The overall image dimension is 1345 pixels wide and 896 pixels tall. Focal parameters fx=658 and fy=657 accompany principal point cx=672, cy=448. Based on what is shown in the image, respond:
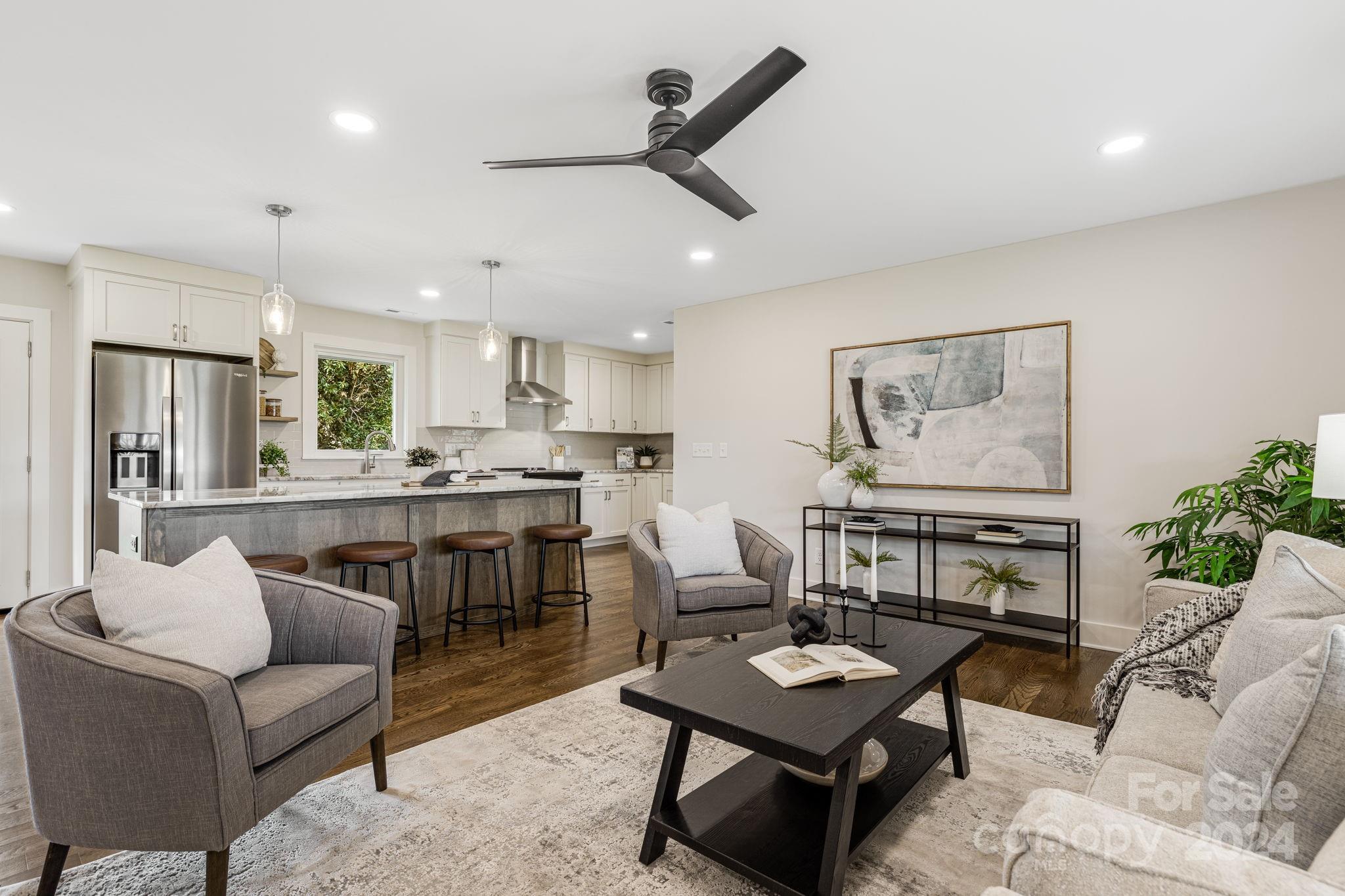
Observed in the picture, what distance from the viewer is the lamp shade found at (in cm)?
214

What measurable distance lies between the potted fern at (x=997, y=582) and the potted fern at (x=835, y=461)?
2.93ft

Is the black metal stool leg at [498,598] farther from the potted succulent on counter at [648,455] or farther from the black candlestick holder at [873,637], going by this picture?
the potted succulent on counter at [648,455]

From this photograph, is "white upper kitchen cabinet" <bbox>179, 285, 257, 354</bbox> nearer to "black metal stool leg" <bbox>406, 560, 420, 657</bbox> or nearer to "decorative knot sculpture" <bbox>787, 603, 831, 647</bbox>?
"black metal stool leg" <bbox>406, 560, 420, 657</bbox>

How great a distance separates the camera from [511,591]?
4090 mm

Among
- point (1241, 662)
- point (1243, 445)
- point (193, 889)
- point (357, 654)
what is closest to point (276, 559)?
point (357, 654)

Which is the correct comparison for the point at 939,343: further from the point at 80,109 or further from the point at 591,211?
the point at 80,109

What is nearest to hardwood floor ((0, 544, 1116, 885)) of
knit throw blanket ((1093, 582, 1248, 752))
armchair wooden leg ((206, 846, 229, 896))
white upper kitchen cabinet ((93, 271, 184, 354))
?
armchair wooden leg ((206, 846, 229, 896))

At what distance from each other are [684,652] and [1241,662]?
2.46m

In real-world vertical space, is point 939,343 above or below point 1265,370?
above

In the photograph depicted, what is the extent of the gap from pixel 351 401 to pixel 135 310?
1.96 m

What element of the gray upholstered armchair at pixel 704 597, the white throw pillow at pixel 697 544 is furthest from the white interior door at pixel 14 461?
the white throw pillow at pixel 697 544

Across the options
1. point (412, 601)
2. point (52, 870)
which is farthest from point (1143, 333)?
point (52, 870)

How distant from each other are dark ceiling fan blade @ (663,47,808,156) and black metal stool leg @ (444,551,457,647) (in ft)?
8.44

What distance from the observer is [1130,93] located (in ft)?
7.80
